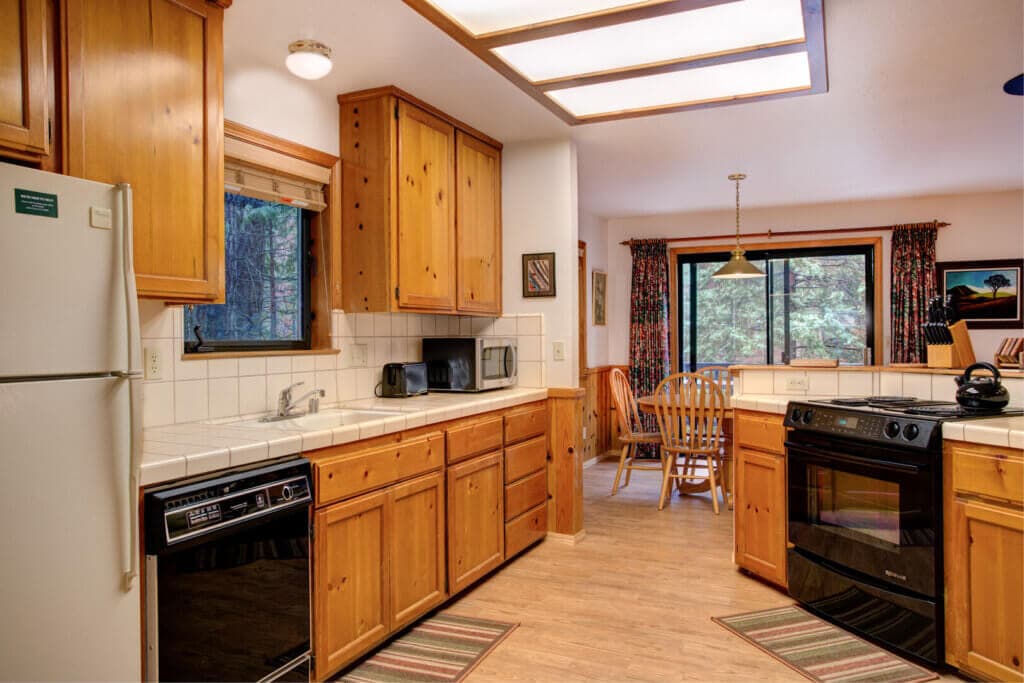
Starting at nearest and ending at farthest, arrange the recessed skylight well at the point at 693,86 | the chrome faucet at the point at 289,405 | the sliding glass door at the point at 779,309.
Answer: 1. the chrome faucet at the point at 289,405
2. the recessed skylight well at the point at 693,86
3. the sliding glass door at the point at 779,309

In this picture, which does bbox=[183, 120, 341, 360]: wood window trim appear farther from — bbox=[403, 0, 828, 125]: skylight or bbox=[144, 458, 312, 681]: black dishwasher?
bbox=[144, 458, 312, 681]: black dishwasher

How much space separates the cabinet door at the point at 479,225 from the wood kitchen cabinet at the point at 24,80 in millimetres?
2138

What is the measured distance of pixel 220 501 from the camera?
1866mm

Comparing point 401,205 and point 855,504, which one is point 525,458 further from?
point 855,504

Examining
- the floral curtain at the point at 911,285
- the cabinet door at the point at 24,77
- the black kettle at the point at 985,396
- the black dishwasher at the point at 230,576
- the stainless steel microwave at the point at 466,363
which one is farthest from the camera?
the floral curtain at the point at 911,285

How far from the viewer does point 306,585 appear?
84.7 inches

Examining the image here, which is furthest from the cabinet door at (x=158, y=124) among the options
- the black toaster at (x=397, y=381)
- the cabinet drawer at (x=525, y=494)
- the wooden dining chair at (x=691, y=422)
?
the wooden dining chair at (x=691, y=422)

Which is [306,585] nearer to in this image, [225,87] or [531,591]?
[531,591]

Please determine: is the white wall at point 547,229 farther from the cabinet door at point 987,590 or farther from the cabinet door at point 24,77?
the cabinet door at point 24,77

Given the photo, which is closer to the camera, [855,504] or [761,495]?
[855,504]

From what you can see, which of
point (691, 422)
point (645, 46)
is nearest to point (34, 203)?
point (645, 46)

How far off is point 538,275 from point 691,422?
62.8 inches

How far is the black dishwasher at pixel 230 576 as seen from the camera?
1.74 meters

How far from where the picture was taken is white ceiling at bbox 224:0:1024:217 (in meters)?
2.48
